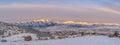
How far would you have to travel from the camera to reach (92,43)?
83.8ft

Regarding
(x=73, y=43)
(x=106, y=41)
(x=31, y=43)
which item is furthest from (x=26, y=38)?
(x=106, y=41)

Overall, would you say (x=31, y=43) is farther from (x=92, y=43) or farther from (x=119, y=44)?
(x=119, y=44)

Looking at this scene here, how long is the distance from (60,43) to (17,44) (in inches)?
128

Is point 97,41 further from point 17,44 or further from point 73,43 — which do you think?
point 17,44

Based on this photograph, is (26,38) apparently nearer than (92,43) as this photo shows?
No

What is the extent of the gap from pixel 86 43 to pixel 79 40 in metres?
2.13

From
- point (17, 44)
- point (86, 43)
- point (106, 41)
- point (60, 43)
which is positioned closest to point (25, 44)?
point (17, 44)

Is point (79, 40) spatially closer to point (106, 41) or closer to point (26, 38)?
point (106, 41)

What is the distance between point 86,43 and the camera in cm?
2548

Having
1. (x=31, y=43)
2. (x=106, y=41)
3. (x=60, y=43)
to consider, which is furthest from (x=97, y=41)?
(x=31, y=43)

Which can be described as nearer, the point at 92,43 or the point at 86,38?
the point at 92,43

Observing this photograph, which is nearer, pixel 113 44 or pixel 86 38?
pixel 113 44

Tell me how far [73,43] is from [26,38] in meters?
4.84

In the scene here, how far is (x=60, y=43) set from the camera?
2638 cm
